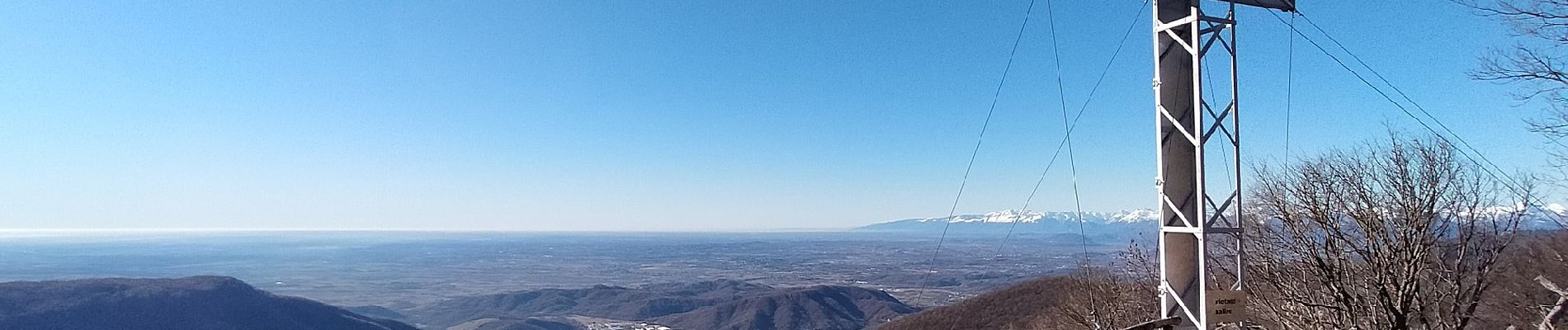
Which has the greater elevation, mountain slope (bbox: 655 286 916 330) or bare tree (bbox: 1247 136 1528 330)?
bare tree (bbox: 1247 136 1528 330)

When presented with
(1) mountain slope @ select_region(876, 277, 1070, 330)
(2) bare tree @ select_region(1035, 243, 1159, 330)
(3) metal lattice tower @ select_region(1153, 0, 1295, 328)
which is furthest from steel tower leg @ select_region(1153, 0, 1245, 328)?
(1) mountain slope @ select_region(876, 277, 1070, 330)

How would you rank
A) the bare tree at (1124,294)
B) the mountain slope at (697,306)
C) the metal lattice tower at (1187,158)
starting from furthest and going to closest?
the mountain slope at (697,306) < the bare tree at (1124,294) < the metal lattice tower at (1187,158)

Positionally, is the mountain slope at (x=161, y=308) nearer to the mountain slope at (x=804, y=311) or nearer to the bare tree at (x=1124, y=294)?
the mountain slope at (x=804, y=311)

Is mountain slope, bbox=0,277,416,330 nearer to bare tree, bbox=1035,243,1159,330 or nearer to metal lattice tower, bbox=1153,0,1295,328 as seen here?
bare tree, bbox=1035,243,1159,330

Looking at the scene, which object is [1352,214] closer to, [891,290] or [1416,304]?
[1416,304]

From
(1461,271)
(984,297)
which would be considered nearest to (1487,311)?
(1461,271)

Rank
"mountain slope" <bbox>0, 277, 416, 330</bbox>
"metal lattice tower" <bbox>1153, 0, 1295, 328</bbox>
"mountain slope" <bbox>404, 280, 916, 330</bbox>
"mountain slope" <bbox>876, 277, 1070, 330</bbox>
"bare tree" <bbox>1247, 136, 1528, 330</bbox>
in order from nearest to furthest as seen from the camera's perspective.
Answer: "metal lattice tower" <bbox>1153, 0, 1295, 328</bbox> < "bare tree" <bbox>1247, 136, 1528, 330</bbox> < "mountain slope" <bbox>876, 277, 1070, 330</bbox> < "mountain slope" <bbox>0, 277, 416, 330</bbox> < "mountain slope" <bbox>404, 280, 916, 330</bbox>

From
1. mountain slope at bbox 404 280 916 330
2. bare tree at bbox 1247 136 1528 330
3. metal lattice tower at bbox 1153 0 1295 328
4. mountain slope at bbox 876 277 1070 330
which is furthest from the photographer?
mountain slope at bbox 404 280 916 330

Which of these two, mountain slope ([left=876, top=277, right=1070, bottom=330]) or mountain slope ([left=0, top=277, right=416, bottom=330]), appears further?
mountain slope ([left=0, top=277, right=416, bottom=330])

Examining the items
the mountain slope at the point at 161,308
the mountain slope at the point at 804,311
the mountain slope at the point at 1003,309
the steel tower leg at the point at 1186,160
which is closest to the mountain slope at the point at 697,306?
the mountain slope at the point at 804,311
